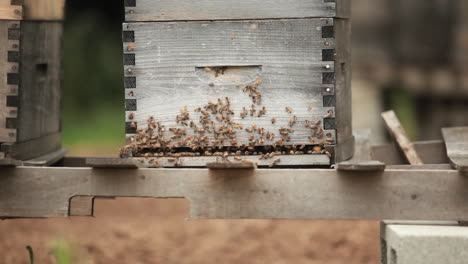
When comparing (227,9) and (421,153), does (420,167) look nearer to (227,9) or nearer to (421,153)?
(421,153)

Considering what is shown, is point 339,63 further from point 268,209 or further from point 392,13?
point 392,13

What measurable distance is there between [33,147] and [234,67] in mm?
1114

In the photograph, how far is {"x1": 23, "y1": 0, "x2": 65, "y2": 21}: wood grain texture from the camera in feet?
13.0

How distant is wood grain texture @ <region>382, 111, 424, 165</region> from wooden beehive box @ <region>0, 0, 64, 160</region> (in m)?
1.81

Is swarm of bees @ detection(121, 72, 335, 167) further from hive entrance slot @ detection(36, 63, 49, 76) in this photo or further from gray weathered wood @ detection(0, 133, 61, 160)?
hive entrance slot @ detection(36, 63, 49, 76)

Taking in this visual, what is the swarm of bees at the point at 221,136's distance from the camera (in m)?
3.73

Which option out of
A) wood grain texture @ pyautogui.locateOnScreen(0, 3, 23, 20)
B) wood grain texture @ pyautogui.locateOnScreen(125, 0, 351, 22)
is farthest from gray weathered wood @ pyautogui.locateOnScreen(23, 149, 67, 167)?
wood grain texture @ pyautogui.locateOnScreen(125, 0, 351, 22)

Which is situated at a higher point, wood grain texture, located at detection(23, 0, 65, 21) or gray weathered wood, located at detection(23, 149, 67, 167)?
wood grain texture, located at detection(23, 0, 65, 21)

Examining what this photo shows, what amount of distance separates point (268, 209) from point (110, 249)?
3970 mm

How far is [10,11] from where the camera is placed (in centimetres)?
388

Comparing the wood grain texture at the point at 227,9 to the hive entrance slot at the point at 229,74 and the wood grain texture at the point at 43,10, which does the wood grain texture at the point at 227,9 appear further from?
the wood grain texture at the point at 43,10

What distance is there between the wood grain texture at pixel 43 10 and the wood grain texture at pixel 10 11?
0.05m

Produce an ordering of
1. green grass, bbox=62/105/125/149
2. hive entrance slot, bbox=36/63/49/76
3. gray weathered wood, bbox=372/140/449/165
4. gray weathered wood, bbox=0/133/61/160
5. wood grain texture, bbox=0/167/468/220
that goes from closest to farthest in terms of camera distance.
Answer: wood grain texture, bbox=0/167/468/220 < gray weathered wood, bbox=0/133/61/160 < hive entrance slot, bbox=36/63/49/76 < gray weathered wood, bbox=372/140/449/165 < green grass, bbox=62/105/125/149

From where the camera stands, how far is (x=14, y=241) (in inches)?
291
